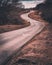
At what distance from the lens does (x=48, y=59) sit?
560 inches

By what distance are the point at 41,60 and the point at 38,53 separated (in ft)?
6.71

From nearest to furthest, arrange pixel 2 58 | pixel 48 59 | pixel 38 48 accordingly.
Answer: pixel 2 58
pixel 48 59
pixel 38 48

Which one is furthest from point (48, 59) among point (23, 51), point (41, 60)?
point (23, 51)

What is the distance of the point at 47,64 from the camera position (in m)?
13.0

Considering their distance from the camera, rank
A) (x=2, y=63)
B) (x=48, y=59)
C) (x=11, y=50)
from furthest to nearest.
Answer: (x=11, y=50)
(x=48, y=59)
(x=2, y=63)

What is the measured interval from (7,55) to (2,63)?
6.25 feet

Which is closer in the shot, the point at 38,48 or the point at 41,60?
the point at 41,60

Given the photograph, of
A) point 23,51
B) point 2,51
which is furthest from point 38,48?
point 2,51

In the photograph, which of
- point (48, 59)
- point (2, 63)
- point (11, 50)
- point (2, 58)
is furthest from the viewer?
point (11, 50)

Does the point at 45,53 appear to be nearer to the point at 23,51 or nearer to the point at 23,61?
the point at 23,51

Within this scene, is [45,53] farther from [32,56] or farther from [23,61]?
[23,61]

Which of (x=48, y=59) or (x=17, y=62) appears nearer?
(x=17, y=62)

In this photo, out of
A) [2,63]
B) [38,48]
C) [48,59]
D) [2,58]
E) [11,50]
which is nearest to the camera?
[2,63]

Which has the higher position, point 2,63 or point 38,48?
point 2,63
